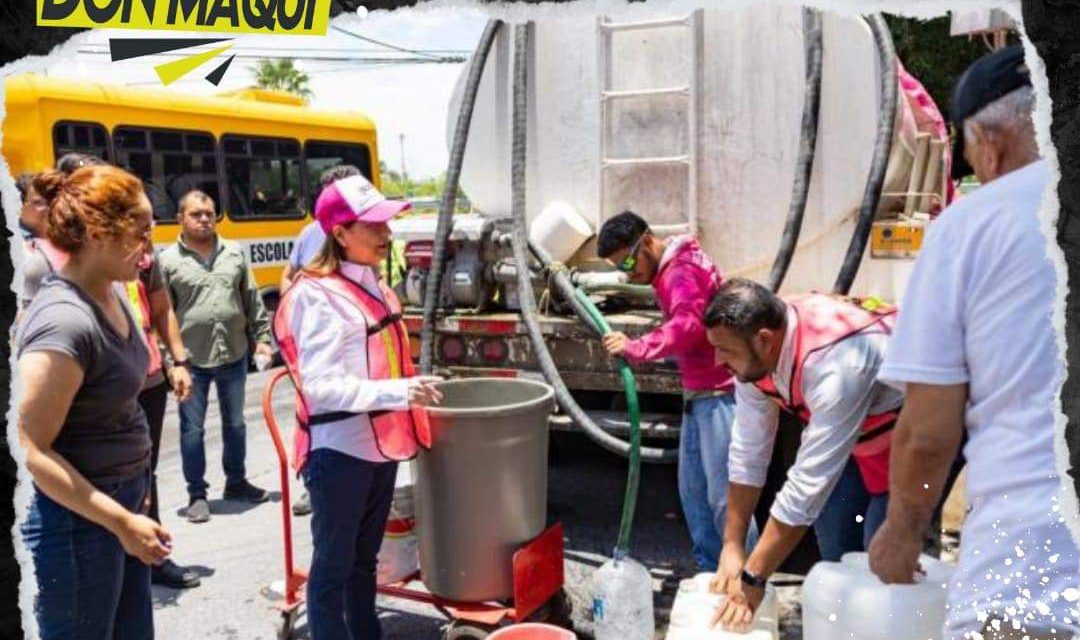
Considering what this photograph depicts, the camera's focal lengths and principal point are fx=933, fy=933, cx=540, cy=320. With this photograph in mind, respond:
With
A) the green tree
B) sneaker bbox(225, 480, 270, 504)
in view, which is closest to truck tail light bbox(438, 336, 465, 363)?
sneaker bbox(225, 480, 270, 504)

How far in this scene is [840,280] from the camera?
4.02 meters

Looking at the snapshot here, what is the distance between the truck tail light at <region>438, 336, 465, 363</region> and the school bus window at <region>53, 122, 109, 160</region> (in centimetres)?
592

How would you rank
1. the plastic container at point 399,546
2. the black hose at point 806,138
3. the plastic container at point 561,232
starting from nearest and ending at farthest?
the plastic container at point 399,546
the black hose at point 806,138
the plastic container at point 561,232

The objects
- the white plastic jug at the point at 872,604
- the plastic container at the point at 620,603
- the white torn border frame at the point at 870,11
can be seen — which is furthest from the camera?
the plastic container at the point at 620,603

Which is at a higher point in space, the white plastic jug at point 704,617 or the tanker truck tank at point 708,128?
the tanker truck tank at point 708,128

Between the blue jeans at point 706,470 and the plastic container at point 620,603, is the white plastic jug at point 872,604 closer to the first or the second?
the plastic container at point 620,603

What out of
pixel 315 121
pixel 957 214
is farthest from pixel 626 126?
pixel 315 121

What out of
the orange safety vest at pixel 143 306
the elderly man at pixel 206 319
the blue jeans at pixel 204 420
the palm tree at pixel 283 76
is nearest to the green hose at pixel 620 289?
the elderly man at pixel 206 319

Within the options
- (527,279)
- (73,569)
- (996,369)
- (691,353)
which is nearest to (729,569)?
(691,353)

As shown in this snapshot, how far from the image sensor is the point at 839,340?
244cm

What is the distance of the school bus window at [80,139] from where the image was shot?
873 cm

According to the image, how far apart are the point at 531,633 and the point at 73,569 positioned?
1.25 m

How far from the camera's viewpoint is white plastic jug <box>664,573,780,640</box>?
7.81ft

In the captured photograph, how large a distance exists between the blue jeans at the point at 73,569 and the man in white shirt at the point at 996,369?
1.76 meters
